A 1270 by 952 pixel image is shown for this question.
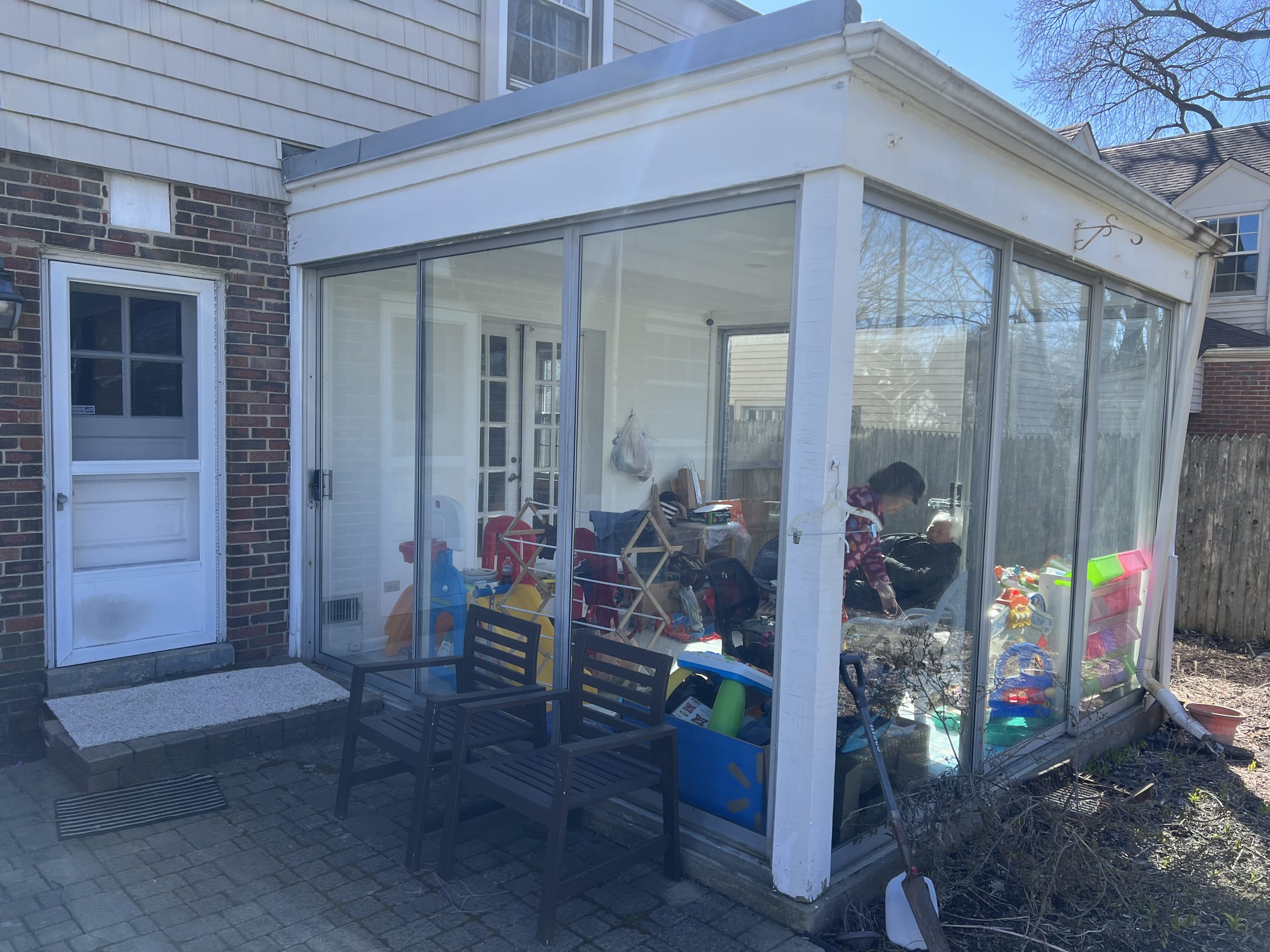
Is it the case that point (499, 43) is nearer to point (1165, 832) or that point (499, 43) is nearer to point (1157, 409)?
point (1157, 409)

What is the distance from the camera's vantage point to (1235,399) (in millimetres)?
13547

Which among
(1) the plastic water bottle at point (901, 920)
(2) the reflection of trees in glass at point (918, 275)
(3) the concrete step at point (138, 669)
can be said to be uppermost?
(2) the reflection of trees in glass at point (918, 275)

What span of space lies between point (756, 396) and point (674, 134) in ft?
3.29

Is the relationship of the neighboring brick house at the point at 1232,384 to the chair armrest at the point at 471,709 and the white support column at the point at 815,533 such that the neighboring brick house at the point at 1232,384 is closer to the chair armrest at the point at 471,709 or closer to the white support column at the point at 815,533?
the white support column at the point at 815,533

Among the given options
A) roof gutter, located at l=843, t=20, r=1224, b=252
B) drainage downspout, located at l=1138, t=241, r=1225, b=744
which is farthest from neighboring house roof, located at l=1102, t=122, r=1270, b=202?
roof gutter, located at l=843, t=20, r=1224, b=252

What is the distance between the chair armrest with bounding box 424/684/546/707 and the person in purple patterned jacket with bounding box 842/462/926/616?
1305 mm

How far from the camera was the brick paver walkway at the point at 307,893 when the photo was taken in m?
2.95

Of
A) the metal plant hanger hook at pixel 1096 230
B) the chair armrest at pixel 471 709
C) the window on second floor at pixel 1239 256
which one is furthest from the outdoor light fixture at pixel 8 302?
the window on second floor at pixel 1239 256

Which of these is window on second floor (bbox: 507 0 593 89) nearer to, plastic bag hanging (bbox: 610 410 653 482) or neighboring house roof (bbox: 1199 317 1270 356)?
plastic bag hanging (bbox: 610 410 653 482)

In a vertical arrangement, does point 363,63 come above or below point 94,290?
above

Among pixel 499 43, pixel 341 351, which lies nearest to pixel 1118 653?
pixel 341 351

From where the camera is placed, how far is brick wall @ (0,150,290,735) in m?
4.42

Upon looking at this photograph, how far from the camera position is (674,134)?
337 cm

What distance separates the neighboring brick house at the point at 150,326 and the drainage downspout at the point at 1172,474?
16.7ft
